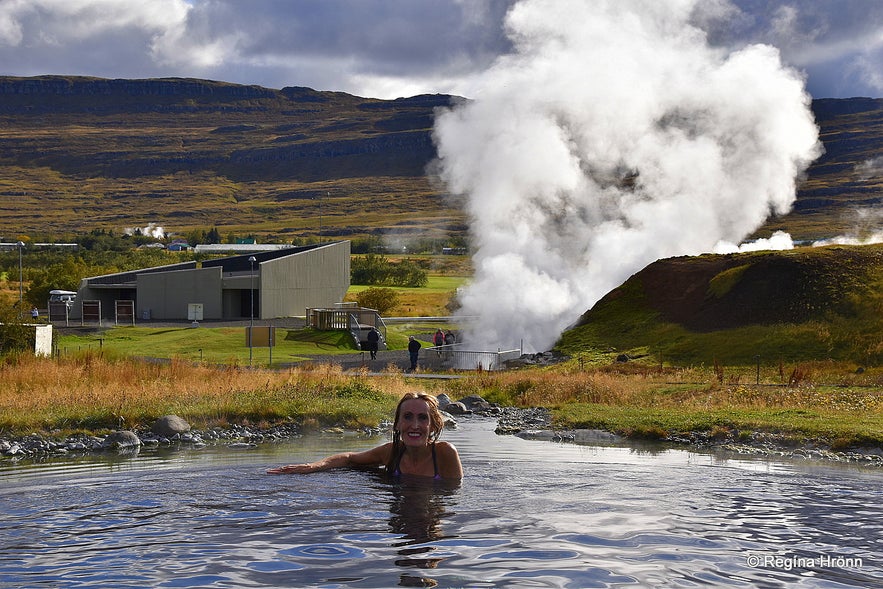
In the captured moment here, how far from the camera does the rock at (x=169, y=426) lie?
77.2ft

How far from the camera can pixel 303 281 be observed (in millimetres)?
81812

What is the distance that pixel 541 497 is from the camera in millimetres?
15164

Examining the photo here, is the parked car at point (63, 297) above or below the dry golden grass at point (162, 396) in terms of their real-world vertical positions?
above

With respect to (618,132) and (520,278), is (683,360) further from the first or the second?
(618,132)

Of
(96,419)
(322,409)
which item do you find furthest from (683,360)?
(96,419)

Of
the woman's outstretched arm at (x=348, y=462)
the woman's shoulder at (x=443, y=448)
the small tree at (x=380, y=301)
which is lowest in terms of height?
the woman's outstretched arm at (x=348, y=462)

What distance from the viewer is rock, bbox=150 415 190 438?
23.5 metres

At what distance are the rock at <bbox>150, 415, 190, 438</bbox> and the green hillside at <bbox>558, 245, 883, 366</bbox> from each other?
27475 millimetres

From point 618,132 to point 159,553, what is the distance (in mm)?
66670

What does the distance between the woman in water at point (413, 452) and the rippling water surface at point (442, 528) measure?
0.32 meters

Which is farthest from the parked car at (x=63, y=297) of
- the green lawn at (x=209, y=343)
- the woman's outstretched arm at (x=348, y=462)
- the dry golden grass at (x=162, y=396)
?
the woman's outstretched arm at (x=348, y=462)

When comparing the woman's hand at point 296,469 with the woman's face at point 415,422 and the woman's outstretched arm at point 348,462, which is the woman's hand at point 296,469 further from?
the woman's face at point 415,422

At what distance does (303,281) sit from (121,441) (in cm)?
5971

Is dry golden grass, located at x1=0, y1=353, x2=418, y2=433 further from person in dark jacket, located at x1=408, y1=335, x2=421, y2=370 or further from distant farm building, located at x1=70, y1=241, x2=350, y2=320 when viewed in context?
distant farm building, located at x1=70, y1=241, x2=350, y2=320
